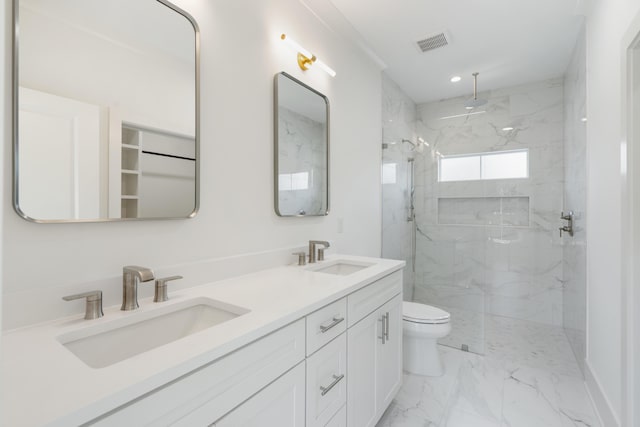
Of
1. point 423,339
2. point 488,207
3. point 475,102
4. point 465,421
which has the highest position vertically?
point 475,102

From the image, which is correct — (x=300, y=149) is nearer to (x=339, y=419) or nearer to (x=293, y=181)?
(x=293, y=181)

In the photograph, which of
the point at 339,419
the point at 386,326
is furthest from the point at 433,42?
the point at 339,419

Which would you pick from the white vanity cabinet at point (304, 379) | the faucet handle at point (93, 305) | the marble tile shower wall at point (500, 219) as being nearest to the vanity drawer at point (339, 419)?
the white vanity cabinet at point (304, 379)

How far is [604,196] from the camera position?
1788 millimetres

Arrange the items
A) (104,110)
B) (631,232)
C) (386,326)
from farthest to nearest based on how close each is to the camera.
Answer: (386,326), (631,232), (104,110)

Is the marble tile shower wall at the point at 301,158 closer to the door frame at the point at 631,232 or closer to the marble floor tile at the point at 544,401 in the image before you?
the door frame at the point at 631,232

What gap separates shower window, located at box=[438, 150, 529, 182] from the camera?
10.9 ft

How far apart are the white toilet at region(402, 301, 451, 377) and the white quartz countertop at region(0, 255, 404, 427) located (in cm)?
128

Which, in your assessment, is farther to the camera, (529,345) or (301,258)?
(529,345)

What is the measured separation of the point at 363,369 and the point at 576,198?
227 centimetres

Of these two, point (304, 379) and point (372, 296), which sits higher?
point (372, 296)

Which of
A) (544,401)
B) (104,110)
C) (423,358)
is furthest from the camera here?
(423,358)

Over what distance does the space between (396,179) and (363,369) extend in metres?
2.12

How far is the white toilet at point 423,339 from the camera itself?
2.27m
